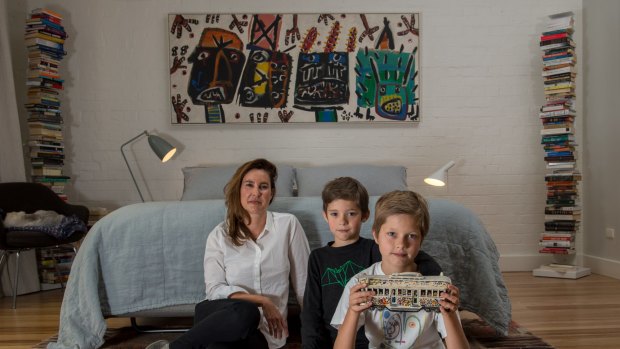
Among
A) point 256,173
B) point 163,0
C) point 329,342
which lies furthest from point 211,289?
point 163,0

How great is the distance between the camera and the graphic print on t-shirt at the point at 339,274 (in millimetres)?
1726

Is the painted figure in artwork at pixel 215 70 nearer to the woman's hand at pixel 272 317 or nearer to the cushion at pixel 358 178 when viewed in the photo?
the cushion at pixel 358 178

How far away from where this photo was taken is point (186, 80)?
440cm

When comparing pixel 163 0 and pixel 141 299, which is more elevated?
pixel 163 0

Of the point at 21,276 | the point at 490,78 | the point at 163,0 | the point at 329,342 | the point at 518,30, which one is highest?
the point at 163,0

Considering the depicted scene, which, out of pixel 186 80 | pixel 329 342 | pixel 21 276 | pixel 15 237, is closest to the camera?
pixel 329 342

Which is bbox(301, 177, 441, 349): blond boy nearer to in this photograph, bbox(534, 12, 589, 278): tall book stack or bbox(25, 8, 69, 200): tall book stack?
bbox(534, 12, 589, 278): tall book stack

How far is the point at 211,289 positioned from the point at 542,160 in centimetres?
330

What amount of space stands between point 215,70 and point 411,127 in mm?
1620

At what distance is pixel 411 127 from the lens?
445 centimetres

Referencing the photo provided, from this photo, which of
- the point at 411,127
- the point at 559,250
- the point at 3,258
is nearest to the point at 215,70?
the point at 411,127

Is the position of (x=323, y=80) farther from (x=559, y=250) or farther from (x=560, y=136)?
(x=559, y=250)

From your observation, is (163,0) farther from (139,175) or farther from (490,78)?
(490,78)

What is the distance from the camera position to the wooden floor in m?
2.49
